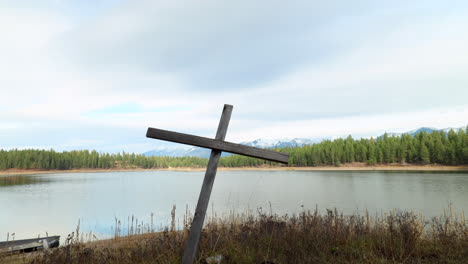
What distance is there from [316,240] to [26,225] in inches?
952

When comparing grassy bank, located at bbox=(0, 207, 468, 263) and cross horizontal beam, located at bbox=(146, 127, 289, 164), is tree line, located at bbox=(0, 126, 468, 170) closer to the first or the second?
grassy bank, located at bbox=(0, 207, 468, 263)

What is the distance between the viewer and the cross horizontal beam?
483 centimetres

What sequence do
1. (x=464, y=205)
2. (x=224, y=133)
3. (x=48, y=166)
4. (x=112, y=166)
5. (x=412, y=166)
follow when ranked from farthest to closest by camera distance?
(x=112, y=166) < (x=48, y=166) < (x=412, y=166) < (x=464, y=205) < (x=224, y=133)

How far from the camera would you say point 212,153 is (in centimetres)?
496

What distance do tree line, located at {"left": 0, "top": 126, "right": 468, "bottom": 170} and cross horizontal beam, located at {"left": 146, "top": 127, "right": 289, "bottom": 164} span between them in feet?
336

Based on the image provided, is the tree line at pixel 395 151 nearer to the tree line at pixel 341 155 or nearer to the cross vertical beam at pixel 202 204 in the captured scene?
the tree line at pixel 341 155

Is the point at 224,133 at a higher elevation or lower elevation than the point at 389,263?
higher

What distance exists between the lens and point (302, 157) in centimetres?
12575

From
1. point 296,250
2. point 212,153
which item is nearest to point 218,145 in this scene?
point 212,153

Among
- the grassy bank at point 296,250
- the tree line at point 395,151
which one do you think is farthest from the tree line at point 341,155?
the grassy bank at point 296,250

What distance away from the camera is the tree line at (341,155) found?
91562mm

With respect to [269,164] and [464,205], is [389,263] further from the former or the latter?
[269,164]

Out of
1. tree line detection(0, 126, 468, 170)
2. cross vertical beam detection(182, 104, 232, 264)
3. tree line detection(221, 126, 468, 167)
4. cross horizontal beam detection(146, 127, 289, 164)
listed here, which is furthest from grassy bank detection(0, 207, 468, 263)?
tree line detection(0, 126, 468, 170)

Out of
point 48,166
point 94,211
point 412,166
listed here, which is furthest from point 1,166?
point 412,166
